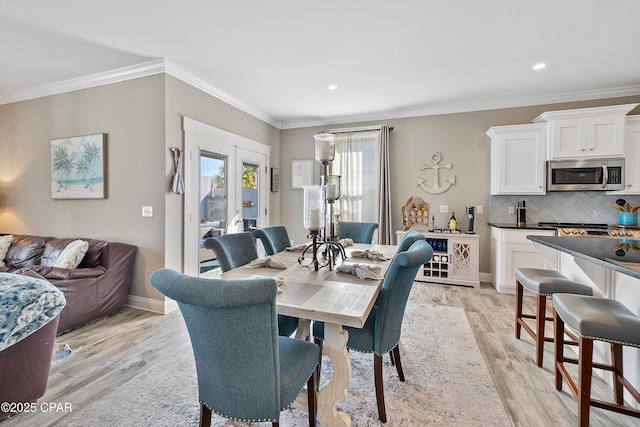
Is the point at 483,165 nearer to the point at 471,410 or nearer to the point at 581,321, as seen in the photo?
the point at 581,321

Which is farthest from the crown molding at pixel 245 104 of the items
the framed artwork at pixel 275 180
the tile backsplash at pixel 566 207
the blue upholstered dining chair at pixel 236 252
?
the blue upholstered dining chair at pixel 236 252

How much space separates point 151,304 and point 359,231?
8.25 ft

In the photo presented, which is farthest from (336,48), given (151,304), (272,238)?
(151,304)

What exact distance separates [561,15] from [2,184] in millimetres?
6764

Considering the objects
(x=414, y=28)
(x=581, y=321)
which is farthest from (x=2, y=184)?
(x=581, y=321)

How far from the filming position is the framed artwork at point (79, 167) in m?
3.34

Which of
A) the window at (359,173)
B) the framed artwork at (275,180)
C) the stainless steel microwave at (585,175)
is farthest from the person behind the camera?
the framed artwork at (275,180)

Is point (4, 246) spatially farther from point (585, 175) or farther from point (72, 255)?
point (585, 175)

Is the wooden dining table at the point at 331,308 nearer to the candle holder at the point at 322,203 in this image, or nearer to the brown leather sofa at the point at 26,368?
the candle holder at the point at 322,203

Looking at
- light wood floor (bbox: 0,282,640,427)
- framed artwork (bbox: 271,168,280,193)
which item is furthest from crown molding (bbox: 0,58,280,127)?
light wood floor (bbox: 0,282,640,427)

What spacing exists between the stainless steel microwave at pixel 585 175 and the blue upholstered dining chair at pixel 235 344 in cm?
420

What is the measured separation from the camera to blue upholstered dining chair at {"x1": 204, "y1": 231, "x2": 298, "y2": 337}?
6.21 ft

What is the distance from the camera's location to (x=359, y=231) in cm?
346

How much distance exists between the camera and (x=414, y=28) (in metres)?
2.41
